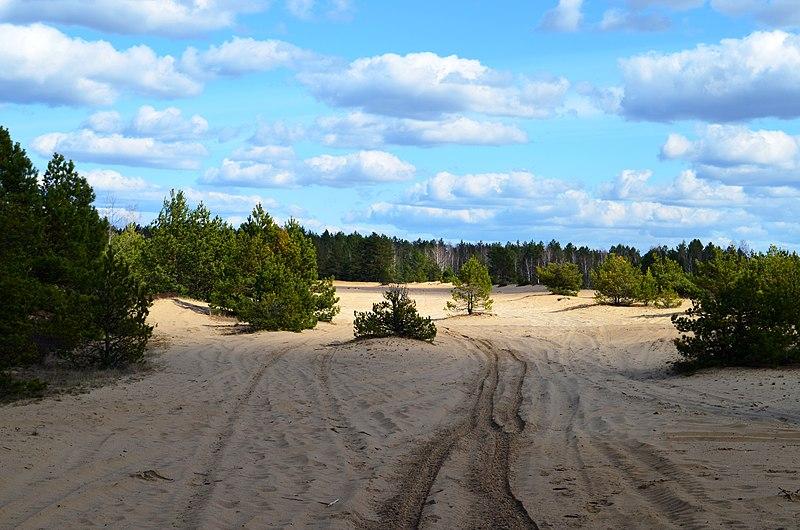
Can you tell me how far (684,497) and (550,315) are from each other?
117 ft

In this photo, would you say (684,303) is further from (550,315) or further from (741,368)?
(741,368)

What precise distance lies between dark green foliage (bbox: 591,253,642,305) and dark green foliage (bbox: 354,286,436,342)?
23.4 metres

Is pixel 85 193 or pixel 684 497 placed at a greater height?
pixel 85 193

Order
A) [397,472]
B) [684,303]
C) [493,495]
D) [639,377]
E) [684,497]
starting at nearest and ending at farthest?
[684,497]
[493,495]
[397,472]
[639,377]
[684,303]

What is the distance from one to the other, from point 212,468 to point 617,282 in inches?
1569

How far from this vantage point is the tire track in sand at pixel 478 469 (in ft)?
23.3

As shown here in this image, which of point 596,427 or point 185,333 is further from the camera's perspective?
point 185,333

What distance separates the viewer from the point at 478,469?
8.98m

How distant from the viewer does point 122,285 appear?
18.6 metres

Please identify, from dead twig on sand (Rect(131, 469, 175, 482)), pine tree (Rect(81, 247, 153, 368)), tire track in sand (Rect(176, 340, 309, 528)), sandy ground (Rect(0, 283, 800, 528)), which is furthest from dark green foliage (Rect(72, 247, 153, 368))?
dead twig on sand (Rect(131, 469, 175, 482))

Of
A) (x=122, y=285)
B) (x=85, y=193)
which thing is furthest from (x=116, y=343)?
(x=85, y=193)

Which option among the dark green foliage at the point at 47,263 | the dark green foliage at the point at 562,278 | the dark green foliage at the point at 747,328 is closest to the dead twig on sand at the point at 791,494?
the dark green foliage at the point at 747,328

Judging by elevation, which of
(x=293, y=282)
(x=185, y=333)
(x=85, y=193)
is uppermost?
(x=85, y=193)

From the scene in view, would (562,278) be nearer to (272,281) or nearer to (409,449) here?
(272,281)
